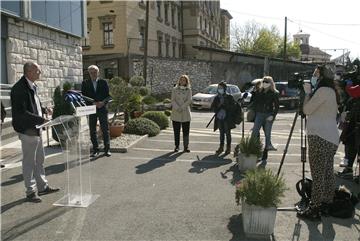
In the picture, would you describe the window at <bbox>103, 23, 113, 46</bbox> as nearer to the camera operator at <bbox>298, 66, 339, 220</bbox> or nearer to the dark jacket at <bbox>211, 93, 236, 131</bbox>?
the dark jacket at <bbox>211, 93, 236, 131</bbox>

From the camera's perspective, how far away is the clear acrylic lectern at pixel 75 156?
241 inches

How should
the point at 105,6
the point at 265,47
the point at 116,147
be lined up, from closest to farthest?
the point at 116,147 < the point at 105,6 < the point at 265,47

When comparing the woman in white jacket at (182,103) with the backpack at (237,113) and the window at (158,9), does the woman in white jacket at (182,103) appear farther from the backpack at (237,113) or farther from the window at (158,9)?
the window at (158,9)

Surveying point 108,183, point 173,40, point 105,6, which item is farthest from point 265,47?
point 108,183

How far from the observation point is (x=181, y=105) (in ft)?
34.2

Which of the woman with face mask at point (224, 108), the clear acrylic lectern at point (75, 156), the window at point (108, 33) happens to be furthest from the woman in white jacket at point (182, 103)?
the window at point (108, 33)

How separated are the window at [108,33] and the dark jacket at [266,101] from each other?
28402 mm

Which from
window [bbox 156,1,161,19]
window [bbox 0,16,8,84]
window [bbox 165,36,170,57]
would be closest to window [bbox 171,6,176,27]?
window [bbox 165,36,170,57]

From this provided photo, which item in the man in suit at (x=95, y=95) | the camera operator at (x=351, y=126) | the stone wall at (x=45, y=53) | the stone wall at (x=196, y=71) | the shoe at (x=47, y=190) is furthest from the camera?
the stone wall at (x=196, y=71)

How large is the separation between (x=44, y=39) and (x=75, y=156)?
10175 millimetres

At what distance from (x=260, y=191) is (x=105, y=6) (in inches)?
1336

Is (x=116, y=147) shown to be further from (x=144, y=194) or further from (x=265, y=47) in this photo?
(x=265, y=47)

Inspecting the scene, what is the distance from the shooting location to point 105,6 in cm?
3647

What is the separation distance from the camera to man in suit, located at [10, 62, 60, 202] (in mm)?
6047
